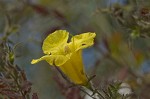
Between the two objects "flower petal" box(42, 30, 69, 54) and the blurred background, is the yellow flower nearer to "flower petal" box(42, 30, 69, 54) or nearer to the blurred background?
"flower petal" box(42, 30, 69, 54)

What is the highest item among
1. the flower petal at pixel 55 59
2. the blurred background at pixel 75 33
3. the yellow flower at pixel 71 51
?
the blurred background at pixel 75 33

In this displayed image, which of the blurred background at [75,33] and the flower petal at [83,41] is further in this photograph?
the blurred background at [75,33]

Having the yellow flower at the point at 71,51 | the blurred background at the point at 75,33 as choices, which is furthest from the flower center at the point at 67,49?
the blurred background at the point at 75,33

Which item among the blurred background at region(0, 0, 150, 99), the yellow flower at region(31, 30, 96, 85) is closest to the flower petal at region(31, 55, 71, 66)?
the yellow flower at region(31, 30, 96, 85)

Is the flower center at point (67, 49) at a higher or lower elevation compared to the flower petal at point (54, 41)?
lower

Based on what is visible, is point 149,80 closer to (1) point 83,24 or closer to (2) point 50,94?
(2) point 50,94

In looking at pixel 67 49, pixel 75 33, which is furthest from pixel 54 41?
pixel 75 33

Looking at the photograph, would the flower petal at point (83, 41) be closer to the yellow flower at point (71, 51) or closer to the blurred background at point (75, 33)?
the yellow flower at point (71, 51)

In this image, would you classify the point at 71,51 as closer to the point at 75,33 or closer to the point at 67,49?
the point at 67,49
